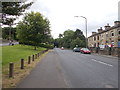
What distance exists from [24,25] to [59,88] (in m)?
37.3

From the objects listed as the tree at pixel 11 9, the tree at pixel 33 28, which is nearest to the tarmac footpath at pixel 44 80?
the tree at pixel 11 9

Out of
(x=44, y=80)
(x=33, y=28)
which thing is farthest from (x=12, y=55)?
(x=33, y=28)

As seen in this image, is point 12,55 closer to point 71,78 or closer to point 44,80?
point 44,80

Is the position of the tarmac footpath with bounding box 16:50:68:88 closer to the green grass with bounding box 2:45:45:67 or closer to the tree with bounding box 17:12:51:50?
the green grass with bounding box 2:45:45:67

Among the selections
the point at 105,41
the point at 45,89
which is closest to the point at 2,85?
the point at 45,89

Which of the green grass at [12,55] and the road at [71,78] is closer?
the road at [71,78]

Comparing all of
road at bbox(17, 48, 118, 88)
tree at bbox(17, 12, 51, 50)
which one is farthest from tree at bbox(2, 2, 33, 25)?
tree at bbox(17, 12, 51, 50)

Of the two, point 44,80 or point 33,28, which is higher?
point 33,28

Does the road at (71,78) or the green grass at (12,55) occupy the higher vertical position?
the green grass at (12,55)

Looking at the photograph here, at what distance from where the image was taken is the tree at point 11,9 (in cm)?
927

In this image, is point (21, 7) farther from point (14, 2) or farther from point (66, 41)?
point (66, 41)

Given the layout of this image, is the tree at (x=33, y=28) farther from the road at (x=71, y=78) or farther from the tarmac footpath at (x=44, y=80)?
the tarmac footpath at (x=44, y=80)

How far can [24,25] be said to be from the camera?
1628 inches

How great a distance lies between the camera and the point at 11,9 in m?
9.40
